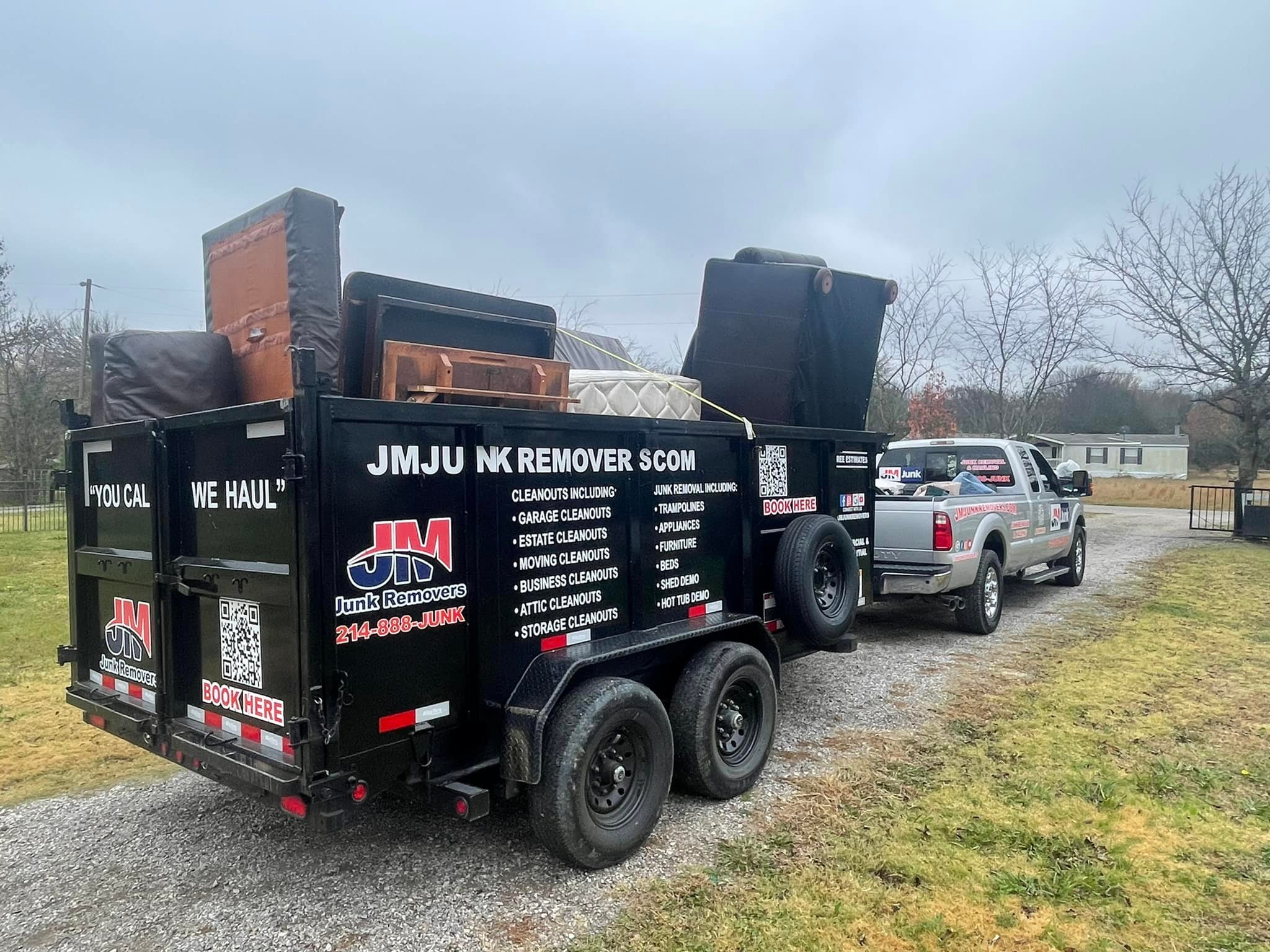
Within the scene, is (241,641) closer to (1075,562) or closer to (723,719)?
(723,719)

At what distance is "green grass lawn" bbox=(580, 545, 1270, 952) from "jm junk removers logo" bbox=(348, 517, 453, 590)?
5.09ft

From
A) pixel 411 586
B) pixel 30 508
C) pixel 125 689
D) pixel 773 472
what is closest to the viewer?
pixel 411 586

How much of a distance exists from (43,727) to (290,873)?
3.26m

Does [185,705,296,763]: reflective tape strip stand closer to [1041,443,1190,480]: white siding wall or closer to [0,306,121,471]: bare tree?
[0,306,121,471]: bare tree

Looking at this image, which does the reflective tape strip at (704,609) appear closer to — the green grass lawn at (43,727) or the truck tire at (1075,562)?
the green grass lawn at (43,727)

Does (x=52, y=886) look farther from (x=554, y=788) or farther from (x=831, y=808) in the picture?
(x=831, y=808)

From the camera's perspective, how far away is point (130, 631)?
3.88 m

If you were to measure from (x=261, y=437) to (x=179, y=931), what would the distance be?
1984mm

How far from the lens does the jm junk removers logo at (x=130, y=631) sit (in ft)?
12.3

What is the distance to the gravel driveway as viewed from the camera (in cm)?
321

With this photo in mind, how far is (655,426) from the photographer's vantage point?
4289 mm

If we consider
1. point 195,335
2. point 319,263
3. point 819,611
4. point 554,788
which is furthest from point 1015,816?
point 195,335

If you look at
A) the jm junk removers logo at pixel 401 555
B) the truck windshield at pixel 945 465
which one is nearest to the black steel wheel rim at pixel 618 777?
the jm junk removers logo at pixel 401 555

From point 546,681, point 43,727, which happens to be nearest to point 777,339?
point 546,681
